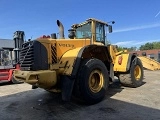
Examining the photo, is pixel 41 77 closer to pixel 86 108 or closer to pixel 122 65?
pixel 86 108

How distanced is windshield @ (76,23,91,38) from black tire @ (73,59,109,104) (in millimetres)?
1756

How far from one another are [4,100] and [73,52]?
10.9 feet

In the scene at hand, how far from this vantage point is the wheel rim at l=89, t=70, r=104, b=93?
7.05 metres

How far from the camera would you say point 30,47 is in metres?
6.44

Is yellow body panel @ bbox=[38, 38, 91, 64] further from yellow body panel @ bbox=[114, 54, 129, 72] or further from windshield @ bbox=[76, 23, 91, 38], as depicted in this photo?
yellow body panel @ bbox=[114, 54, 129, 72]

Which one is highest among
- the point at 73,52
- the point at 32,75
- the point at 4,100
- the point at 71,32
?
the point at 71,32

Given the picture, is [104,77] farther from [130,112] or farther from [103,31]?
[103,31]

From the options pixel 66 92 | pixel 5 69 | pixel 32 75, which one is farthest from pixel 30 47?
pixel 5 69

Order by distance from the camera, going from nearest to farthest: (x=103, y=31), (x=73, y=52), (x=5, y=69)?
1. (x=73, y=52)
2. (x=103, y=31)
3. (x=5, y=69)

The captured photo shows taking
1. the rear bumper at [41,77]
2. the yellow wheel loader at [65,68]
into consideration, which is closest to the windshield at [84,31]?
the yellow wheel loader at [65,68]

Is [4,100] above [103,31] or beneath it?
beneath

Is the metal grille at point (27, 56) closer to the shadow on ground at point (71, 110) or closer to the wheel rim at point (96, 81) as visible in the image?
the shadow on ground at point (71, 110)

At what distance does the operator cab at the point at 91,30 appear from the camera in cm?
846

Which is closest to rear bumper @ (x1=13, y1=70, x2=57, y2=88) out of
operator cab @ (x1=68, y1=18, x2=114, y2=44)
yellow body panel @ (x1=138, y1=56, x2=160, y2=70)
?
operator cab @ (x1=68, y1=18, x2=114, y2=44)
